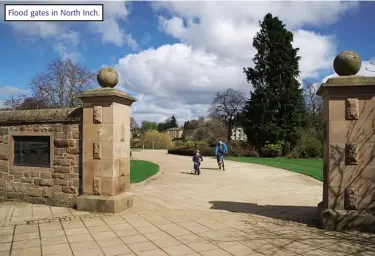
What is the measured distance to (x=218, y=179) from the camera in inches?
529

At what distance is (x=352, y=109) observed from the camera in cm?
586

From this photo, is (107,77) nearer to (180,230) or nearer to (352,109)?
(180,230)

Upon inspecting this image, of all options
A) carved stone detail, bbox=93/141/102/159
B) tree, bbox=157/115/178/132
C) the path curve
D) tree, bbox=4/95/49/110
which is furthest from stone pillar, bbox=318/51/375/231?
tree, bbox=157/115/178/132

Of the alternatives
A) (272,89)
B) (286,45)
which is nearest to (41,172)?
(272,89)

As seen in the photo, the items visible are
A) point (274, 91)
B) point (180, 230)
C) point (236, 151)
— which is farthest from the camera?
point (274, 91)

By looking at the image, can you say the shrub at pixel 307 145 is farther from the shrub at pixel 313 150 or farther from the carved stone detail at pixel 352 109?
the carved stone detail at pixel 352 109

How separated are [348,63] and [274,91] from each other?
25833 mm

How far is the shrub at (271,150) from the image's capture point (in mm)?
28156

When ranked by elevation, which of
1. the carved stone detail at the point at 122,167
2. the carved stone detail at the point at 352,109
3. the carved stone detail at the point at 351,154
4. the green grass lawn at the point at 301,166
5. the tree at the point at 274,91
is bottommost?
the green grass lawn at the point at 301,166

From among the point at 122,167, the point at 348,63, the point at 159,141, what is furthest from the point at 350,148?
the point at 159,141

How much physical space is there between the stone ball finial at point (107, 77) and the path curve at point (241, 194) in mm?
→ 3275

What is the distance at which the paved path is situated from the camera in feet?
15.4

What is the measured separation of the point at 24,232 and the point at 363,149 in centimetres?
622

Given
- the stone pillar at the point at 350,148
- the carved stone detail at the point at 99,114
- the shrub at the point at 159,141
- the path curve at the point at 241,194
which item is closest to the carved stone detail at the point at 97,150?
the carved stone detail at the point at 99,114
